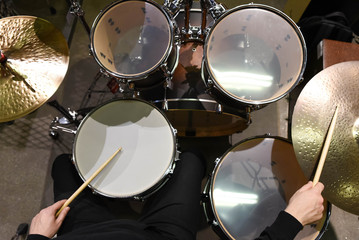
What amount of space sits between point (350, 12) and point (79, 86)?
1.89 m

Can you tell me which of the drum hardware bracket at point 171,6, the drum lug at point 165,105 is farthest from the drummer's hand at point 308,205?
the drum hardware bracket at point 171,6

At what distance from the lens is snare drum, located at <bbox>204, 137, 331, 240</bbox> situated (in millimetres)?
1016

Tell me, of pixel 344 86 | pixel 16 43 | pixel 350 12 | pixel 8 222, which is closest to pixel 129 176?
pixel 16 43

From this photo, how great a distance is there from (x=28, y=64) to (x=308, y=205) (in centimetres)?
121

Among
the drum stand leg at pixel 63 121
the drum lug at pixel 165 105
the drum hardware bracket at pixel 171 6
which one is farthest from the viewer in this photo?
the drum stand leg at pixel 63 121

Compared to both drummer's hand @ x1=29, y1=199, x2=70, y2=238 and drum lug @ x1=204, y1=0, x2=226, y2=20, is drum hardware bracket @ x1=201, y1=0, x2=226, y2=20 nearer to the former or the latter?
drum lug @ x1=204, y1=0, x2=226, y2=20

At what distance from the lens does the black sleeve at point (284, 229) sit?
31.4 inches

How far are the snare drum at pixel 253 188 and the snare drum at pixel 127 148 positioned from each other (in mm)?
239

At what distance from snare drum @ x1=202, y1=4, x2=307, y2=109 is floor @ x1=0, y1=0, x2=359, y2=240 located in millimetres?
603

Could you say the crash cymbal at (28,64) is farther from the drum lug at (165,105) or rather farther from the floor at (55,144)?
the floor at (55,144)

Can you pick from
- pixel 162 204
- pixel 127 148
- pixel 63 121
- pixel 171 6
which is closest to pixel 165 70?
pixel 171 6

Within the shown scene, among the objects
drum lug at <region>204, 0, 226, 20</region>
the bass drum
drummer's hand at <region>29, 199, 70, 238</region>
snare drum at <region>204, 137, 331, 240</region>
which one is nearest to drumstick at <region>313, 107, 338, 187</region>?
snare drum at <region>204, 137, 331, 240</region>

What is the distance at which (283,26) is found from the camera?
108 centimetres

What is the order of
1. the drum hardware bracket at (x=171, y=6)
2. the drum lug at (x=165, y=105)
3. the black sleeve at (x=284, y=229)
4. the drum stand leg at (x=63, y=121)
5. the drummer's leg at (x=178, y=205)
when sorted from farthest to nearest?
the drum stand leg at (x=63, y=121) → the drum lug at (x=165, y=105) → the drum hardware bracket at (x=171, y=6) → the drummer's leg at (x=178, y=205) → the black sleeve at (x=284, y=229)
